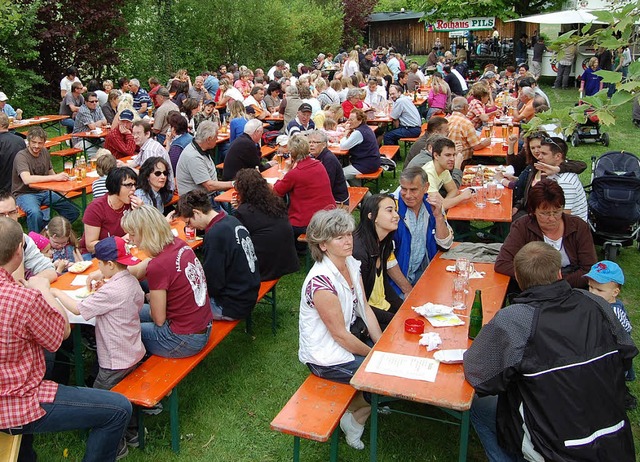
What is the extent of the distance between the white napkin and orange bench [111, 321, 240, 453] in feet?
5.28

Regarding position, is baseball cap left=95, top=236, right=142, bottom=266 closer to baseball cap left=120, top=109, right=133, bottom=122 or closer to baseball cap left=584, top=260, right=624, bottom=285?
baseball cap left=584, top=260, right=624, bottom=285

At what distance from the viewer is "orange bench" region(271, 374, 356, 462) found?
3461mm

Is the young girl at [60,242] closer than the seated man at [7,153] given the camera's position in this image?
Yes

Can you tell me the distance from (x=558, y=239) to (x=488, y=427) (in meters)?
1.91

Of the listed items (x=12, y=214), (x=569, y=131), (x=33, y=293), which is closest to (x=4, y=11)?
(x=12, y=214)

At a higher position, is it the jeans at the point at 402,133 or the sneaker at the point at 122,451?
the jeans at the point at 402,133

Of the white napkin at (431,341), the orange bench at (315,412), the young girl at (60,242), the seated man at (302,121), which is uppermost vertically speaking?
the seated man at (302,121)

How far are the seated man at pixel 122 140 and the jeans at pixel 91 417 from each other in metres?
5.82

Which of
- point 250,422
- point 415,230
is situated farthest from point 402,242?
point 250,422

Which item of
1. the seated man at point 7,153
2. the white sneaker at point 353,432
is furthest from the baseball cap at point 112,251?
the seated man at point 7,153

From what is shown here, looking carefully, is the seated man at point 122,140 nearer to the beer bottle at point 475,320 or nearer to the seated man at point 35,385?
the seated man at point 35,385

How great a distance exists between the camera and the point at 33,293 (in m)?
3.22

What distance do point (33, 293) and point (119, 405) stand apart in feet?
2.74

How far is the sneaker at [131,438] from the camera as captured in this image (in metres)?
4.20
